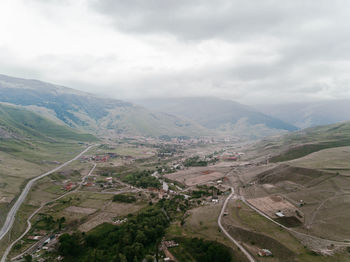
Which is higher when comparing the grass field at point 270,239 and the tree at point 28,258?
the grass field at point 270,239

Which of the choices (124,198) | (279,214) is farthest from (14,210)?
(279,214)

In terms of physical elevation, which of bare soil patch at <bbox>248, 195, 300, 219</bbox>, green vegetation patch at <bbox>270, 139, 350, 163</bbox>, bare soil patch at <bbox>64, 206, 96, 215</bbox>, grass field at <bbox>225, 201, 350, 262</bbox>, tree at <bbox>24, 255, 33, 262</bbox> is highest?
green vegetation patch at <bbox>270, 139, 350, 163</bbox>

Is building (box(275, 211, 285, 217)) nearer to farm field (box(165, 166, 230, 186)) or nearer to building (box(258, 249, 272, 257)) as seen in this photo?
building (box(258, 249, 272, 257))

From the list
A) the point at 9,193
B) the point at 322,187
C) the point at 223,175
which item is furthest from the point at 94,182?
the point at 322,187

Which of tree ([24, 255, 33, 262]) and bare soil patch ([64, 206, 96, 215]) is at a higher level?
tree ([24, 255, 33, 262])

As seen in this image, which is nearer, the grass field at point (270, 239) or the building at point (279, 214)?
the grass field at point (270, 239)

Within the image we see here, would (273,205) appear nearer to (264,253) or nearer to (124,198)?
(264,253)

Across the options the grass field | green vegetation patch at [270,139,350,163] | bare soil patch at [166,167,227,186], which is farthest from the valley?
green vegetation patch at [270,139,350,163]

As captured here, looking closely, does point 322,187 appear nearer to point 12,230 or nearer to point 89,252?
point 89,252

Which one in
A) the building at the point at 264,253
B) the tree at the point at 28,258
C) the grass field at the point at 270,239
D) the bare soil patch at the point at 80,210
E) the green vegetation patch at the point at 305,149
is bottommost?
the bare soil patch at the point at 80,210

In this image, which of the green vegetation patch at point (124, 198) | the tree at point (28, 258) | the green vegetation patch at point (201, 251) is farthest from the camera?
the green vegetation patch at point (124, 198)

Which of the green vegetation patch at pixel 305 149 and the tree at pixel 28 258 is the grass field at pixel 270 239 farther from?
the green vegetation patch at pixel 305 149

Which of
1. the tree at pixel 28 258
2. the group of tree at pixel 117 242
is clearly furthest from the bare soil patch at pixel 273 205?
the tree at pixel 28 258
